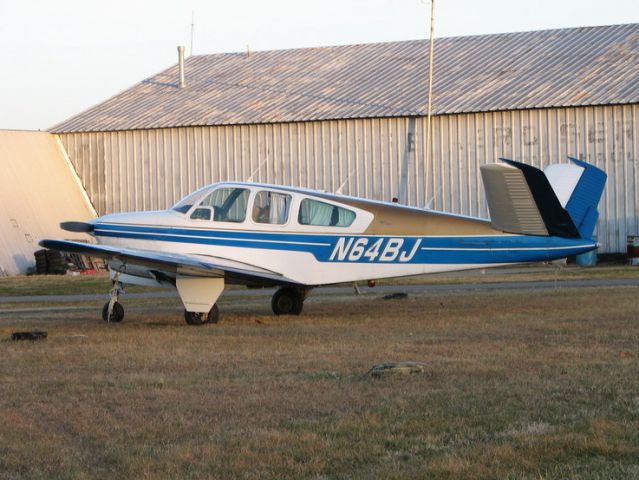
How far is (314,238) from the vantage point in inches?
685

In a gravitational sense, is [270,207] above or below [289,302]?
above

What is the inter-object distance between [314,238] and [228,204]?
1501mm

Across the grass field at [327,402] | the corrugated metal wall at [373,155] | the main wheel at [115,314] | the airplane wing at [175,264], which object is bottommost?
the main wheel at [115,314]

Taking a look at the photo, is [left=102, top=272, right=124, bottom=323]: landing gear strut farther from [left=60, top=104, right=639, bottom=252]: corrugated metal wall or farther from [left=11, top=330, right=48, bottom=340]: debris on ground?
[left=60, top=104, right=639, bottom=252]: corrugated metal wall

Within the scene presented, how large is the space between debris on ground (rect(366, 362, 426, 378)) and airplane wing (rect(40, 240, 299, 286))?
6.63 metres

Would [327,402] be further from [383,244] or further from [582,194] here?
[582,194]

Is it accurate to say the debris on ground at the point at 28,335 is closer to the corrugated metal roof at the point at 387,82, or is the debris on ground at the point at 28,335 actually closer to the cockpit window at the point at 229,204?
the cockpit window at the point at 229,204

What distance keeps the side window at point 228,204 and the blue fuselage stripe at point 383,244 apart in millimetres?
242

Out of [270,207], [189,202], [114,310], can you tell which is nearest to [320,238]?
[270,207]

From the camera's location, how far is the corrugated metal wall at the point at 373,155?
36.5 m

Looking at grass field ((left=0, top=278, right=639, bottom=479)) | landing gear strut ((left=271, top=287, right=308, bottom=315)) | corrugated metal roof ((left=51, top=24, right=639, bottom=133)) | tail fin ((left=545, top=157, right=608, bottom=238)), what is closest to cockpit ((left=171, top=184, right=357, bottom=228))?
landing gear strut ((left=271, top=287, right=308, bottom=315))

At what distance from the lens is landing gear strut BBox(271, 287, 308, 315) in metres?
18.7

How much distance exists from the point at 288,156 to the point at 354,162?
2.60 m

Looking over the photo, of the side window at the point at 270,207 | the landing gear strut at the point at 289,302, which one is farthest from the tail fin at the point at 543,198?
the landing gear strut at the point at 289,302
